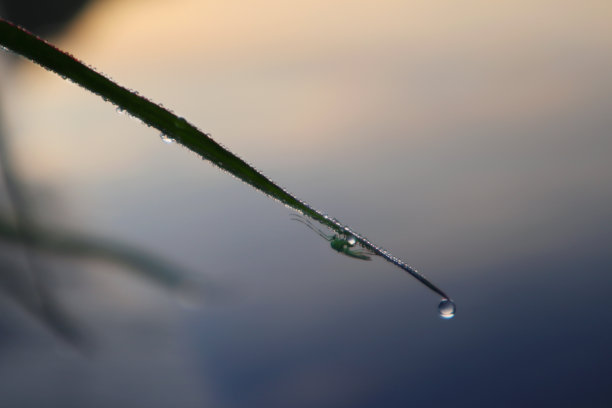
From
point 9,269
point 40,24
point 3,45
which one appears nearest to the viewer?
point 3,45

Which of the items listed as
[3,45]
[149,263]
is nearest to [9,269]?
[149,263]

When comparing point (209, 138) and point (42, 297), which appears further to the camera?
point (42, 297)

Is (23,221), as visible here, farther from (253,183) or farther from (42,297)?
(253,183)

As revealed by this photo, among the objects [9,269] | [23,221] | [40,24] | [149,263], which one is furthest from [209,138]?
[40,24]

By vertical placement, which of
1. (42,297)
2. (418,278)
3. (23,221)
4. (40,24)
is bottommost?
(418,278)

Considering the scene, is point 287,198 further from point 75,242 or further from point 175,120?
point 75,242

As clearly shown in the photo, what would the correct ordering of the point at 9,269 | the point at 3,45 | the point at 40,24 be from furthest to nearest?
the point at 40,24, the point at 9,269, the point at 3,45

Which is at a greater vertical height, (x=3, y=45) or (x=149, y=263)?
(x=149, y=263)
